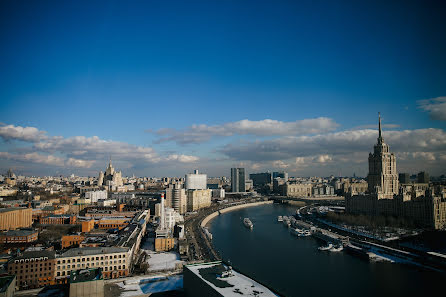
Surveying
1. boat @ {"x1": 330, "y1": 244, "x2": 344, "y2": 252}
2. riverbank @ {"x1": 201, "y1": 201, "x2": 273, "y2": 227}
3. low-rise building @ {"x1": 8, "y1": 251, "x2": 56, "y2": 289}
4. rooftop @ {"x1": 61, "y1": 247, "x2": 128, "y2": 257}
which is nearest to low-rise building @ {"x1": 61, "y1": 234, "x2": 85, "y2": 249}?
rooftop @ {"x1": 61, "y1": 247, "x2": 128, "y2": 257}

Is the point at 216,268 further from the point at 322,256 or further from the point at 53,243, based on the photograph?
the point at 53,243

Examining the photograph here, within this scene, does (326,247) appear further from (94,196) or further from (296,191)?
(296,191)

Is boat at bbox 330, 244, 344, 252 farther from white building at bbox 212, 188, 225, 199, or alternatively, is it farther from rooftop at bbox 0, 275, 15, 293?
white building at bbox 212, 188, 225, 199

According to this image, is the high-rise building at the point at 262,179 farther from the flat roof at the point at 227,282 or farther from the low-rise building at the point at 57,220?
A: the flat roof at the point at 227,282

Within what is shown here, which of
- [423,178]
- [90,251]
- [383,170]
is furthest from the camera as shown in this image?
[423,178]

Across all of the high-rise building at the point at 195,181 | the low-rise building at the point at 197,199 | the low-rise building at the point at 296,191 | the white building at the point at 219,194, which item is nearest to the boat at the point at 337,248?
the low-rise building at the point at 197,199

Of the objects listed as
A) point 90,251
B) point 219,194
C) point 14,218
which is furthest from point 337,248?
point 219,194

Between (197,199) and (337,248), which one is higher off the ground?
(197,199)
